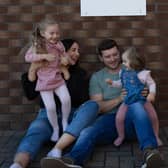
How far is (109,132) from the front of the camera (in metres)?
4.39

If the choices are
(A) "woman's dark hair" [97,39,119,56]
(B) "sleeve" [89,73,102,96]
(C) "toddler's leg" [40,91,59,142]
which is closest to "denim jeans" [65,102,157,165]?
(B) "sleeve" [89,73,102,96]

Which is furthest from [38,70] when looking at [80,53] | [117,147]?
[117,147]

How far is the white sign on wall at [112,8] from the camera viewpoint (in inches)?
191

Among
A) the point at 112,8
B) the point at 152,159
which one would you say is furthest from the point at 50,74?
the point at 152,159

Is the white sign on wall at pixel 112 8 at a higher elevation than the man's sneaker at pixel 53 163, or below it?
higher

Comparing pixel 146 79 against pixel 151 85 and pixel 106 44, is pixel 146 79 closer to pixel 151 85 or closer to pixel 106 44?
pixel 151 85

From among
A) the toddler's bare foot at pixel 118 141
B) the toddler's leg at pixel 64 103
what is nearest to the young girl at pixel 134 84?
the toddler's bare foot at pixel 118 141

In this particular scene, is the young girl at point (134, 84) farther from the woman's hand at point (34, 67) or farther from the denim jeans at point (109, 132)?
the woman's hand at point (34, 67)

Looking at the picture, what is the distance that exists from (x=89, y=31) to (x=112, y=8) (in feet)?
1.14

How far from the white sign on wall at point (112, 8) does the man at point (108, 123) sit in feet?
1.40

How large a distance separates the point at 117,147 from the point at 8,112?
1.40 m

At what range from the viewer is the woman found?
3.88 meters

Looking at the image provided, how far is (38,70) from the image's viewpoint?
4.42 meters

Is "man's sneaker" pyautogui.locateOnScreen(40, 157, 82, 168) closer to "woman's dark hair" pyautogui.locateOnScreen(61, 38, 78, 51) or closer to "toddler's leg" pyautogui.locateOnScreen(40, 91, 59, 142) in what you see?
"toddler's leg" pyautogui.locateOnScreen(40, 91, 59, 142)
